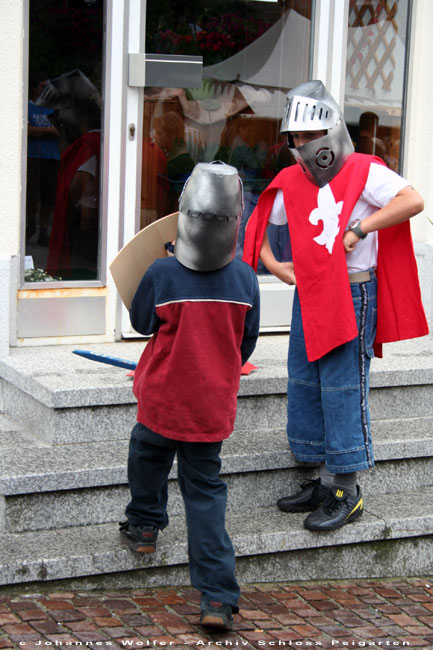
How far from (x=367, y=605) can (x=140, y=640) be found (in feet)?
3.64

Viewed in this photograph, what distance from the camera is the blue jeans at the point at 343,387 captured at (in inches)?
183

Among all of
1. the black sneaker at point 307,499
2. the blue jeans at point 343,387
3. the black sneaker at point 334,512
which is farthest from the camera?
the black sneaker at point 307,499

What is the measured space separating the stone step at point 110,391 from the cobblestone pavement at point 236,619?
95 cm

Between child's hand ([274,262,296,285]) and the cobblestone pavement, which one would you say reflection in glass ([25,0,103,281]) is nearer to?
child's hand ([274,262,296,285])

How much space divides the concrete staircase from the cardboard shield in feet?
2.92

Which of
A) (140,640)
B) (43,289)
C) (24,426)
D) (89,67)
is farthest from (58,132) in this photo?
(140,640)

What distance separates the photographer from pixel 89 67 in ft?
19.8

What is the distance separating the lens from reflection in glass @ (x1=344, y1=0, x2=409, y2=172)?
6867 mm

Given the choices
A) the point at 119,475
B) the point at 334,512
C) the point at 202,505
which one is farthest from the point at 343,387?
the point at 119,475

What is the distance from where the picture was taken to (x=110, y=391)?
16.8ft

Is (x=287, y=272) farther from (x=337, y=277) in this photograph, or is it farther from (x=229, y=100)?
(x=229, y=100)

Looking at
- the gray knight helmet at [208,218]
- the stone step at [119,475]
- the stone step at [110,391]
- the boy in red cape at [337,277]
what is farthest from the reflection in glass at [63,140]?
the gray knight helmet at [208,218]

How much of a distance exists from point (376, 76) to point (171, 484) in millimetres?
3372

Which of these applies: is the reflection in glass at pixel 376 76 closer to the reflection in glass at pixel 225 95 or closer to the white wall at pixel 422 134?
the white wall at pixel 422 134
